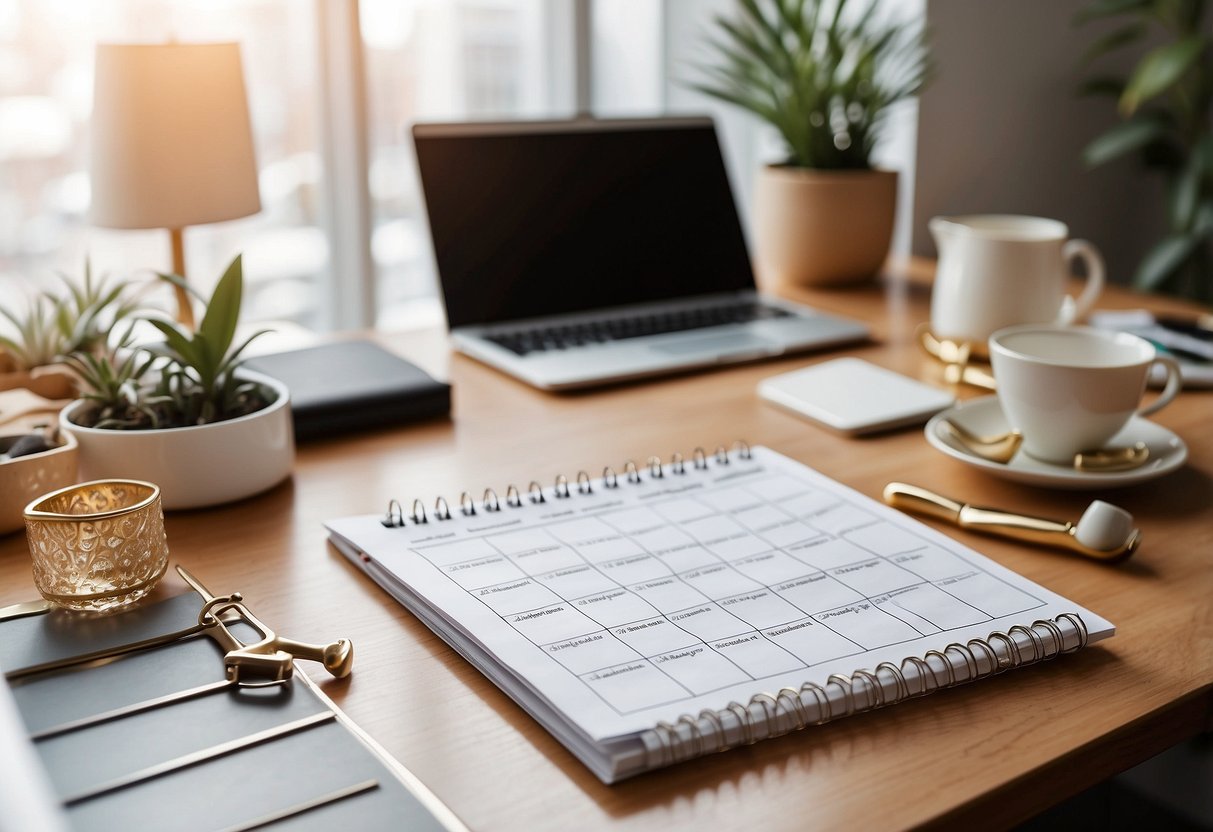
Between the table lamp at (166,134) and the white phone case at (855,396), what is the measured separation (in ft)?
1.70

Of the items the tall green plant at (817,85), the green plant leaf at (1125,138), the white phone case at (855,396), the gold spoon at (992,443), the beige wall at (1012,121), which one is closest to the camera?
the gold spoon at (992,443)

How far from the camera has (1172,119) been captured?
79.7 inches

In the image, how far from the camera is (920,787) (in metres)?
0.47

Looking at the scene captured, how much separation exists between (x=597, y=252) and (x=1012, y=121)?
1033mm

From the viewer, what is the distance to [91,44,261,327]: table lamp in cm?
92

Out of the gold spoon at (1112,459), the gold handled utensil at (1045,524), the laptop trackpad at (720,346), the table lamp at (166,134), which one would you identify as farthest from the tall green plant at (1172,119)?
the table lamp at (166,134)

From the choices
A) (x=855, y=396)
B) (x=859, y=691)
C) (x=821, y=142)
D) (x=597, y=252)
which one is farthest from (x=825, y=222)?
(x=859, y=691)

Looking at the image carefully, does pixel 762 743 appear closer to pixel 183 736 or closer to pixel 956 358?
pixel 183 736

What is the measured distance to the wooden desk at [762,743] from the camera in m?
0.47

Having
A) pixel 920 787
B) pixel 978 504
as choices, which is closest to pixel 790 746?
pixel 920 787

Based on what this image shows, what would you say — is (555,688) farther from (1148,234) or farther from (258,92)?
(1148,234)

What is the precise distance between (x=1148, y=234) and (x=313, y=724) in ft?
7.23

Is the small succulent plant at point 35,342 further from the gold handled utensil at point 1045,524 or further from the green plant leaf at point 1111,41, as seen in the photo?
the green plant leaf at point 1111,41

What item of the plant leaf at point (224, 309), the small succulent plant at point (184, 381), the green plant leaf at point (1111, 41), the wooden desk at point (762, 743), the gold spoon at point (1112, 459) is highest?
the green plant leaf at point (1111, 41)
